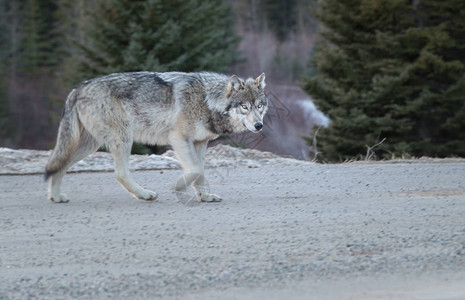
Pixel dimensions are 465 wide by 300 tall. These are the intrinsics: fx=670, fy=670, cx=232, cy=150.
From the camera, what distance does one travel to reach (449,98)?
24.2 m

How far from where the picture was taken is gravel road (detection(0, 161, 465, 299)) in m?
4.95

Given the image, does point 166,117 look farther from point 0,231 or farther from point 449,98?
point 449,98

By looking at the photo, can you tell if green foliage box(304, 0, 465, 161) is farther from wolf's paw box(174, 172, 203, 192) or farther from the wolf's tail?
the wolf's tail

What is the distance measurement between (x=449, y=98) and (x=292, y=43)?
133ft

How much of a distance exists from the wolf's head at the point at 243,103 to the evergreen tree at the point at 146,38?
17828 millimetres

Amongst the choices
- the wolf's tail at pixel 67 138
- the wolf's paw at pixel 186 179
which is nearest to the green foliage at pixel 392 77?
the wolf's paw at pixel 186 179

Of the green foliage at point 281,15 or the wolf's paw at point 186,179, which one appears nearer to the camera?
the wolf's paw at point 186,179

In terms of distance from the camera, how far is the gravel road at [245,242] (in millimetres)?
4945

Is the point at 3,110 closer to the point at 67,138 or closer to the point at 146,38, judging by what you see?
the point at 146,38

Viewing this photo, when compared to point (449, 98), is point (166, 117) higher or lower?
higher

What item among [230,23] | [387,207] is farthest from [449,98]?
[230,23]

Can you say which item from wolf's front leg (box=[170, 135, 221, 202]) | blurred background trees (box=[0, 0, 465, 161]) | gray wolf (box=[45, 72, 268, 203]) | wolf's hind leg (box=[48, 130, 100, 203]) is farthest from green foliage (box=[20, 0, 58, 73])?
wolf's front leg (box=[170, 135, 221, 202])

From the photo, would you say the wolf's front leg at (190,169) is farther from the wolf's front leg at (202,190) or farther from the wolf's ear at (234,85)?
the wolf's ear at (234,85)

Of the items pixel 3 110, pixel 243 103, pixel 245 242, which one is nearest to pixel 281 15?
pixel 3 110
